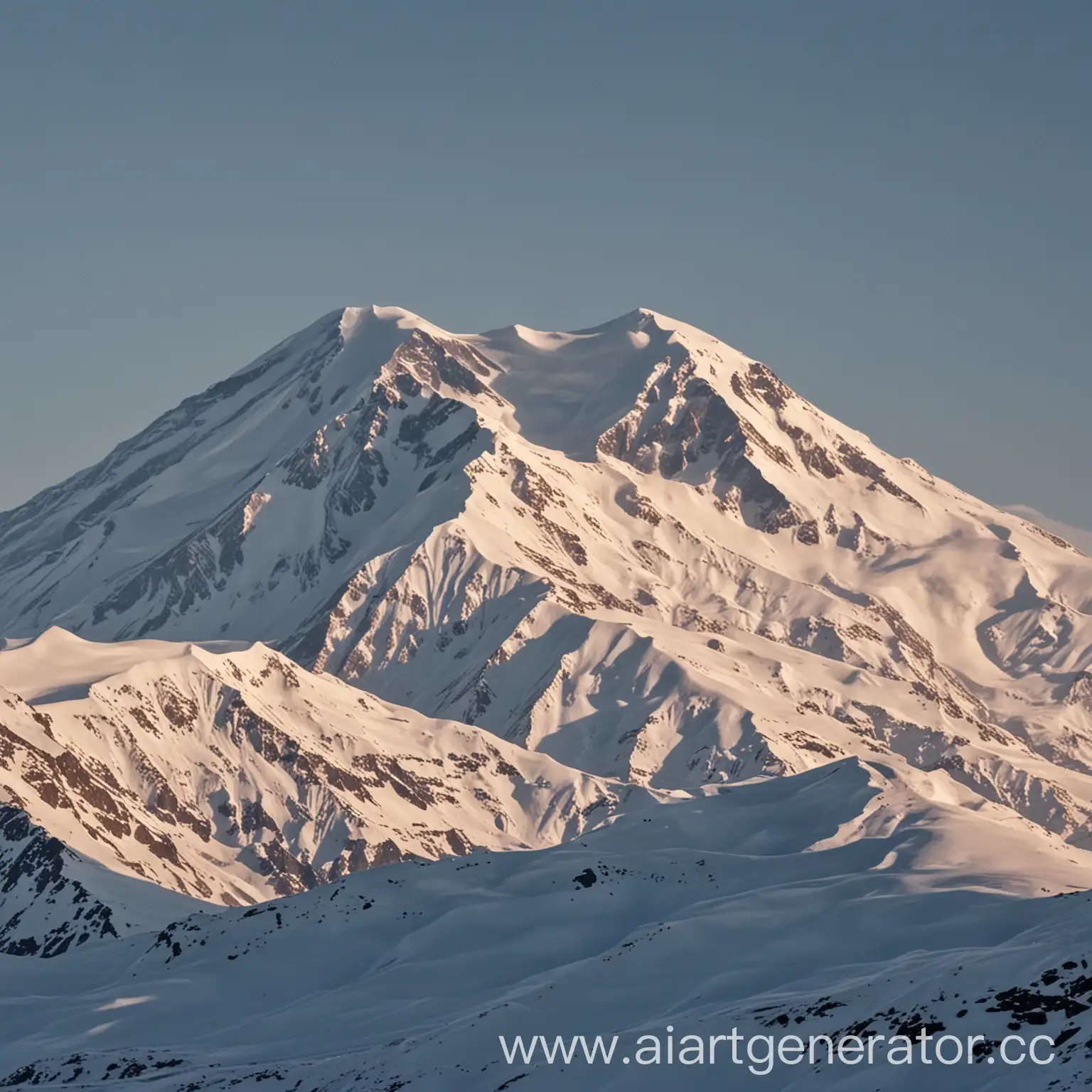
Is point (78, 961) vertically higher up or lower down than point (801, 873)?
higher up

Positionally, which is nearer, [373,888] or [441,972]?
[441,972]

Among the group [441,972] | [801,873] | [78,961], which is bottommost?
[801,873]

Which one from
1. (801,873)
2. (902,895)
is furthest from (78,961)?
(902,895)

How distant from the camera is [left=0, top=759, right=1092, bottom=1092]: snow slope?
316 ft

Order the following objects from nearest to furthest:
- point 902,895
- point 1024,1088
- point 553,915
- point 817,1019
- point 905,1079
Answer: point 1024,1088 → point 905,1079 → point 817,1019 → point 902,895 → point 553,915

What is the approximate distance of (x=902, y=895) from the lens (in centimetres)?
14662

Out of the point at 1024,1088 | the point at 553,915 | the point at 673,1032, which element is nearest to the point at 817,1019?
the point at 673,1032

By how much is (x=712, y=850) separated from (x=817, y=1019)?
89511mm

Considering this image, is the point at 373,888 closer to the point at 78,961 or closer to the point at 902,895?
the point at 78,961

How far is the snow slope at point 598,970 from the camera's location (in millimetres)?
96188

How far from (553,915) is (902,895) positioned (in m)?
25.0

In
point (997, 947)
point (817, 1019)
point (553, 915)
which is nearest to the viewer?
point (817, 1019)

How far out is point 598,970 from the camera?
5118 inches

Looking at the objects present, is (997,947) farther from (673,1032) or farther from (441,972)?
(441,972)
